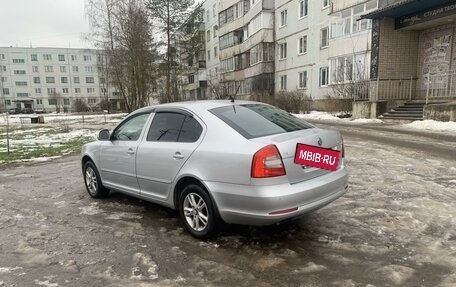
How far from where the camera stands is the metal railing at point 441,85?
16.5 m

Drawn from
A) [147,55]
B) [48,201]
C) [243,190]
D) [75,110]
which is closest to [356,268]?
[243,190]

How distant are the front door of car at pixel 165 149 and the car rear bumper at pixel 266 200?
1.98 feet

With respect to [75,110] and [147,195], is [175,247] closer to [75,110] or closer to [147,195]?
[147,195]

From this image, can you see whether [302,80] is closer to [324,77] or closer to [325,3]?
[324,77]

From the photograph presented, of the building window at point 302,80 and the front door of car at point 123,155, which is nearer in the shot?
the front door of car at point 123,155

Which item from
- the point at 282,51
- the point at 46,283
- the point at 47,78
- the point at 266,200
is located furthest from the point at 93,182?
the point at 47,78

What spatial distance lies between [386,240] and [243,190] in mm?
1704

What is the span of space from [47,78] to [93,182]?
100 metres

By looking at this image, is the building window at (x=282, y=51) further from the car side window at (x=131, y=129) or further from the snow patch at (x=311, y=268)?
the snow patch at (x=311, y=268)

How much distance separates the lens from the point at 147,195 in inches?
192

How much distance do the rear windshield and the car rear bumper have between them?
1.97ft

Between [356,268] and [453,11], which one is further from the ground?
[453,11]

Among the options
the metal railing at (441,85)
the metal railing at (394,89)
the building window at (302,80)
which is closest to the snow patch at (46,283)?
the metal railing at (441,85)

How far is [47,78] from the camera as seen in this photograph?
311ft
